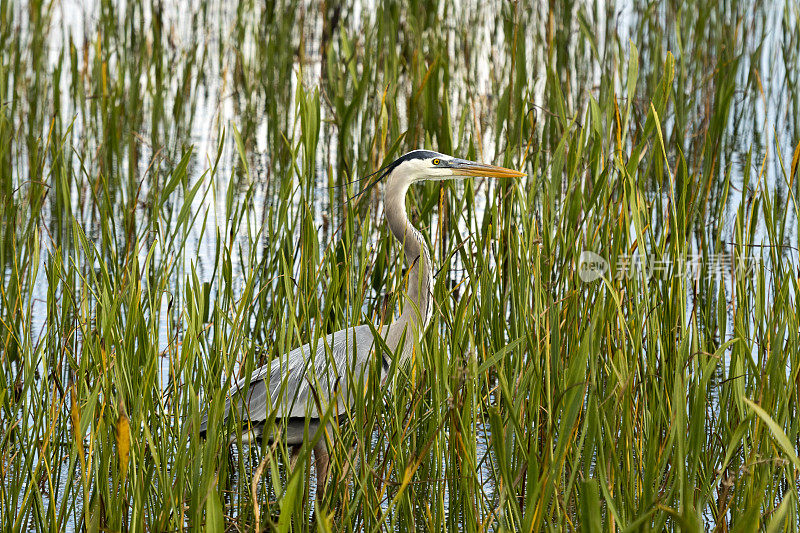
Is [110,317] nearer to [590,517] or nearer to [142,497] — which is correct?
[142,497]

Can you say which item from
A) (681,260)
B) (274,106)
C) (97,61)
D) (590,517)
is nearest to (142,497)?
(590,517)

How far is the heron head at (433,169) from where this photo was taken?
106 inches

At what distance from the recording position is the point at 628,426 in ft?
6.35

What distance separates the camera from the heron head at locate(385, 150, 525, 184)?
2703 millimetres

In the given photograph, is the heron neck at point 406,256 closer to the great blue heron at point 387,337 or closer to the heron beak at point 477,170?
the great blue heron at point 387,337

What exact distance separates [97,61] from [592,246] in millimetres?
3098
